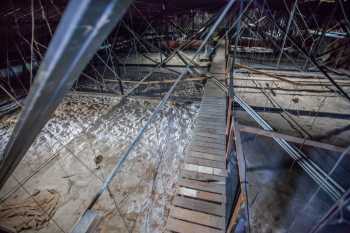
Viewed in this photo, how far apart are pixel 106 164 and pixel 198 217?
233cm

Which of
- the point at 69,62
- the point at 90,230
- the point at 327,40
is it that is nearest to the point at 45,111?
the point at 69,62

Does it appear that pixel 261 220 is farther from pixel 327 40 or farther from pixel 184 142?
pixel 327 40

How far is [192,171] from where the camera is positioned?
2.47 metres

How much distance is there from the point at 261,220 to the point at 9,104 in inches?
299

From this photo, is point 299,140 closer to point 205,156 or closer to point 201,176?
point 205,156

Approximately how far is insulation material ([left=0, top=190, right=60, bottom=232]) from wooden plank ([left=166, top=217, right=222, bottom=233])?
212 centimetres

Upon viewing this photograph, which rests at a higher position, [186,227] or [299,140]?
[299,140]

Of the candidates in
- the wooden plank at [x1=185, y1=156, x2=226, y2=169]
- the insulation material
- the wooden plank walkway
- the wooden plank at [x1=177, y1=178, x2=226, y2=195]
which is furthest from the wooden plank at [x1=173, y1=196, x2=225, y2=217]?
the insulation material

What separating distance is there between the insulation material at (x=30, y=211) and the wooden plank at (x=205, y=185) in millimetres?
2263

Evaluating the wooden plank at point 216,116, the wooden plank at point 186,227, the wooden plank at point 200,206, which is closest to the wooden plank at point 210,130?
the wooden plank at point 216,116

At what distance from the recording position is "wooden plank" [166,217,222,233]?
1854 mm

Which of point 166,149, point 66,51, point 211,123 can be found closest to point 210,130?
point 211,123

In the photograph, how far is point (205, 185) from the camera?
2.27 m

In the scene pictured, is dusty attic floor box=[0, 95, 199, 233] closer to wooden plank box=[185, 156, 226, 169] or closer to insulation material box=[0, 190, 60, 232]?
insulation material box=[0, 190, 60, 232]
